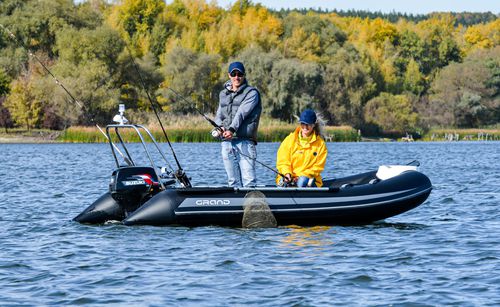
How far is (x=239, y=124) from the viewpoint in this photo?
11.2 m

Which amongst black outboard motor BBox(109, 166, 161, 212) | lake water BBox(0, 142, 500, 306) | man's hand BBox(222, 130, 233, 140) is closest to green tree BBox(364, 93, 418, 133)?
lake water BBox(0, 142, 500, 306)

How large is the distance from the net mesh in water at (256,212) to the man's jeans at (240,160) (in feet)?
1.56

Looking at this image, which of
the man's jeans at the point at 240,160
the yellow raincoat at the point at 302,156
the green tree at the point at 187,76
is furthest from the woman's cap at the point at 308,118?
the green tree at the point at 187,76

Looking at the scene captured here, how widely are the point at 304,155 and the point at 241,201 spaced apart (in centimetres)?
101

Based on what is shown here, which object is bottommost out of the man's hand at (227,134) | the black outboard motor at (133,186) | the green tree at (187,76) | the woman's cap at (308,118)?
the black outboard motor at (133,186)

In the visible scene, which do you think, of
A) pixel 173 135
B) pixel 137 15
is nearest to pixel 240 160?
pixel 173 135

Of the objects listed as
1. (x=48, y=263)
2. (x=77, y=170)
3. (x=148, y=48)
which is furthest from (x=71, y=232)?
(x=148, y=48)

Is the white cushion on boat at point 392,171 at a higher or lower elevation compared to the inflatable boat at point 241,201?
higher

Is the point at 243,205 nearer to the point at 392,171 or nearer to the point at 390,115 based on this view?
the point at 392,171

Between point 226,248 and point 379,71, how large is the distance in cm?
7891

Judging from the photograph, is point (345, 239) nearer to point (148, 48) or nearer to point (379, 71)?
point (148, 48)

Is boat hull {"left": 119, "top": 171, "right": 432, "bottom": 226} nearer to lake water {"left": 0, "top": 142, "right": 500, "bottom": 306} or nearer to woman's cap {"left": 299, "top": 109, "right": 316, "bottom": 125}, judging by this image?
lake water {"left": 0, "top": 142, "right": 500, "bottom": 306}

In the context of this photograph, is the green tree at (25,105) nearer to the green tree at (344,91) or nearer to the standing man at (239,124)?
the green tree at (344,91)

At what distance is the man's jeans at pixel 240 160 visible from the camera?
11.3 metres
